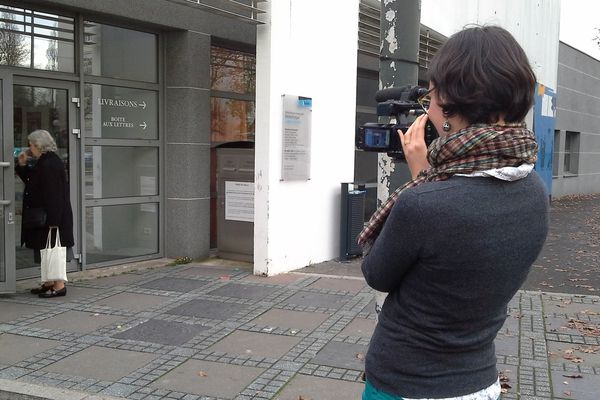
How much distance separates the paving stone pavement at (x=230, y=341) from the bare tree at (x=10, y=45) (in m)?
2.64

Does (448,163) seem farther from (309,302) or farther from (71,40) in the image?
(71,40)

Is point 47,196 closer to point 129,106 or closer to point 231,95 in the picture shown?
point 129,106

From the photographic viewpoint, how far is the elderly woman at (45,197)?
6.44 metres

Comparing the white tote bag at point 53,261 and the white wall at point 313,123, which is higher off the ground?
the white wall at point 313,123

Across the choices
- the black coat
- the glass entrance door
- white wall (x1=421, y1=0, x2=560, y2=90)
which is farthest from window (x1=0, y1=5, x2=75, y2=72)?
white wall (x1=421, y1=0, x2=560, y2=90)

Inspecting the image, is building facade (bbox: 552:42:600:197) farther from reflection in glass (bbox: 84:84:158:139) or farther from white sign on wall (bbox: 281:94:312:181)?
reflection in glass (bbox: 84:84:158:139)

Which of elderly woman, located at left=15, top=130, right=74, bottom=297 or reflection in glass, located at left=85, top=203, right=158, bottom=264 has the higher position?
elderly woman, located at left=15, top=130, right=74, bottom=297

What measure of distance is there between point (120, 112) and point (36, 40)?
1417mm

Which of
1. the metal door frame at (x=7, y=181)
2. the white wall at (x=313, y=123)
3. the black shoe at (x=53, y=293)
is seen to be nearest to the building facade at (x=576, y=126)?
the white wall at (x=313, y=123)

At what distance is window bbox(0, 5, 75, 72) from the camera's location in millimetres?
6988

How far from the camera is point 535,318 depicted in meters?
5.89

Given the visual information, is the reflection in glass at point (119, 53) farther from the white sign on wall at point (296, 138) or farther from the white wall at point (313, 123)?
the white sign on wall at point (296, 138)

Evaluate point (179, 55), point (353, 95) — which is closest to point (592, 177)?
point (353, 95)

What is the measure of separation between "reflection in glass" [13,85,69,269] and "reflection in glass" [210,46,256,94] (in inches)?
92.8
